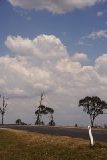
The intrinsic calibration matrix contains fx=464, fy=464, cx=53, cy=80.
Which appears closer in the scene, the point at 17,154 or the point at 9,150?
the point at 17,154

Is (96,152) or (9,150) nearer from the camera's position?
(96,152)

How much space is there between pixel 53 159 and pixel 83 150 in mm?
3146

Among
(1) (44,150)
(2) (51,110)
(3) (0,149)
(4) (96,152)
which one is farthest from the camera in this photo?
(2) (51,110)

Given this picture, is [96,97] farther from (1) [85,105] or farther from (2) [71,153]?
(2) [71,153]

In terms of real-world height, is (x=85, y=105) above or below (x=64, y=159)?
above

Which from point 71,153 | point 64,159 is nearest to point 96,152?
point 71,153

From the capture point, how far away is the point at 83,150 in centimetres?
2125

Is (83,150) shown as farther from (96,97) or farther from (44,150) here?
(96,97)

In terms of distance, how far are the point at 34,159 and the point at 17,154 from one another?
2.41 m

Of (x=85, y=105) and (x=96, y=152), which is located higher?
(x=85, y=105)

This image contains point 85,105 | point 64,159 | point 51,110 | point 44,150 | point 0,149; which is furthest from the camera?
point 51,110

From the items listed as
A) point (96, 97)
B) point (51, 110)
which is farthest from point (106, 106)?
point (51, 110)

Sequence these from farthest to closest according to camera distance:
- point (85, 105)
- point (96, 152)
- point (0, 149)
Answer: point (85, 105) → point (0, 149) → point (96, 152)

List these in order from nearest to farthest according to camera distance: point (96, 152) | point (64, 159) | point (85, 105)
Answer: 1. point (64, 159)
2. point (96, 152)
3. point (85, 105)
